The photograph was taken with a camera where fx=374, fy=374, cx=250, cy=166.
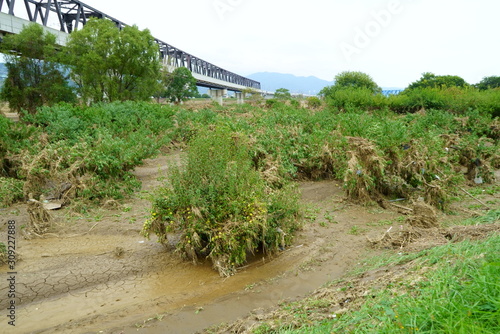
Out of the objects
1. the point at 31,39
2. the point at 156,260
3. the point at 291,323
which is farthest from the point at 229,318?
the point at 31,39

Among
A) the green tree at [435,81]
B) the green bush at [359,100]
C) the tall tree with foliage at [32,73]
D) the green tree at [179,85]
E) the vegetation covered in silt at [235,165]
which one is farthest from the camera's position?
the green tree at [179,85]

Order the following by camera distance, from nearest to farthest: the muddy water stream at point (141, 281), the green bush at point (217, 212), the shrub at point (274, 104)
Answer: the muddy water stream at point (141, 281) < the green bush at point (217, 212) < the shrub at point (274, 104)

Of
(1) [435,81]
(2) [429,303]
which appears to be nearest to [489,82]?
(1) [435,81]

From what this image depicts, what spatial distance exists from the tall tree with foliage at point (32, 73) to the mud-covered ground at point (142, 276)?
18508mm

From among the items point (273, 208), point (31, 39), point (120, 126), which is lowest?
point (273, 208)

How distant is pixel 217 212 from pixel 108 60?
22.8 m

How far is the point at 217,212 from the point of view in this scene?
205 inches

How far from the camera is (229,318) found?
4234mm

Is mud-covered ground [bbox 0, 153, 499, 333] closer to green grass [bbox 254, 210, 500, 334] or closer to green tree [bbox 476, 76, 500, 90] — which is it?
green grass [bbox 254, 210, 500, 334]

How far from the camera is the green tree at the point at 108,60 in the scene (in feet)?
79.5

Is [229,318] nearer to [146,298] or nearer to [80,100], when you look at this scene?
[146,298]

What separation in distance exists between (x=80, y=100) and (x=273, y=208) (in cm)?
2422

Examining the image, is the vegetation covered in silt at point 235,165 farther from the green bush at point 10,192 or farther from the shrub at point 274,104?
the shrub at point 274,104

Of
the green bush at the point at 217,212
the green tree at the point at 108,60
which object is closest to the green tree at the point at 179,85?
the green tree at the point at 108,60
